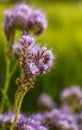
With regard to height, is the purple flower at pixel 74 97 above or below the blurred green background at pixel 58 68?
below

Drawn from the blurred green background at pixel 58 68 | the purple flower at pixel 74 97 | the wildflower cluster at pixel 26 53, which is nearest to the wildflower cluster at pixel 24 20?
the wildflower cluster at pixel 26 53

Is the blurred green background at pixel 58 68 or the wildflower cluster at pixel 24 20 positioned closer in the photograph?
the wildflower cluster at pixel 24 20

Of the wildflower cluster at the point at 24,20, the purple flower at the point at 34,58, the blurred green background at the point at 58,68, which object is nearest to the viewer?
the purple flower at the point at 34,58

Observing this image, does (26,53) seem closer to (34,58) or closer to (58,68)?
(34,58)

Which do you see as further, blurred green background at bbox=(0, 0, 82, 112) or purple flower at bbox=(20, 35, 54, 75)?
blurred green background at bbox=(0, 0, 82, 112)

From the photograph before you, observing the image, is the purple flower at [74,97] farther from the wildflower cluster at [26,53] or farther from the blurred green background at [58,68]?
the blurred green background at [58,68]

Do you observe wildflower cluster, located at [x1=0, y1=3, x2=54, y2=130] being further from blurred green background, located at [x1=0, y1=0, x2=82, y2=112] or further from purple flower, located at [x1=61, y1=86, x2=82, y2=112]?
blurred green background, located at [x1=0, y1=0, x2=82, y2=112]

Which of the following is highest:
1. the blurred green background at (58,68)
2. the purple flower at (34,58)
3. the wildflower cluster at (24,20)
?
the blurred green background at (58,68)

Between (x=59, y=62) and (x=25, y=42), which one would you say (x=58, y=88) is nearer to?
(x=59, y=62)

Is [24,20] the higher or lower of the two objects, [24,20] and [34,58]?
the higher

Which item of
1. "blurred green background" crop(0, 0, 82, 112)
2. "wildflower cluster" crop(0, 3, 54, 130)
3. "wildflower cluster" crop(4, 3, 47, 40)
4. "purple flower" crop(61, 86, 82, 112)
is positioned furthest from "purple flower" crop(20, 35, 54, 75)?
"blurred green background" crop(0, 0, 82, 112)

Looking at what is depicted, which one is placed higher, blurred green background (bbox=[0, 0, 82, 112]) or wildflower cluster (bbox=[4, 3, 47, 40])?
blurred green background (bbox=[0, 0, 82, 112])

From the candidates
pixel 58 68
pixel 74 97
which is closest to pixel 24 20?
pixel 74 97
